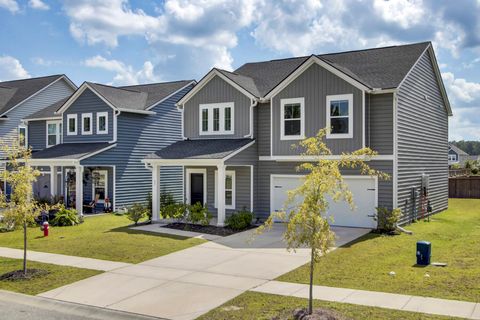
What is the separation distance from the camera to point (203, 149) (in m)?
21.0

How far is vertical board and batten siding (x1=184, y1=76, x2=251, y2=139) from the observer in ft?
70.6

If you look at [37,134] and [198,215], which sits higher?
[37,134]

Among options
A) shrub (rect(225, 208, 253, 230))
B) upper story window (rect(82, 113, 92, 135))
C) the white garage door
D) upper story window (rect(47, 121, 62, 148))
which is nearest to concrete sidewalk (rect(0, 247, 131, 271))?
shrub (rect(225, 208, 253, 230))

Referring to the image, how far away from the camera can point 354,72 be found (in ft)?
67.5

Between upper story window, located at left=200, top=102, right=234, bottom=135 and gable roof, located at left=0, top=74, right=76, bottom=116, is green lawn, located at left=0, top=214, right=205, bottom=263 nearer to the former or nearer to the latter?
upper story window, located at left=200, top=102, right=234, bottom=135

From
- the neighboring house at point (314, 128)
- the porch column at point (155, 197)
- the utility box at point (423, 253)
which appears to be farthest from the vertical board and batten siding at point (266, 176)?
the utility box at point (423, 253)

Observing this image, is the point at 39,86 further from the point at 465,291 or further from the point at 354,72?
the point at 465,291

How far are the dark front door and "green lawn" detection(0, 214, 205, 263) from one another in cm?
378

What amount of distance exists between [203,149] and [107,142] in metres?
8.20

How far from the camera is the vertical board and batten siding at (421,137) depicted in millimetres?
19234

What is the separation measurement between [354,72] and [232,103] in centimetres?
566

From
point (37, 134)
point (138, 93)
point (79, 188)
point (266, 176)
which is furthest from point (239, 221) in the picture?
point (37, 134)

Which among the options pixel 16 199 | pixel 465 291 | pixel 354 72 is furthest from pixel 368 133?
pixel 16 199

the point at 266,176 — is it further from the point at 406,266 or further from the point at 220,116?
the point at 406,266
